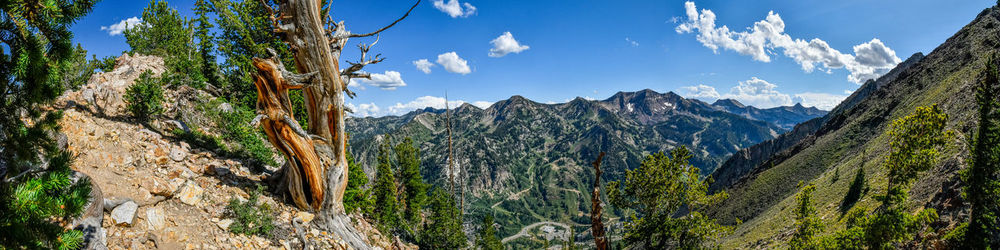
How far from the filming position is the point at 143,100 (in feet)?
45.1

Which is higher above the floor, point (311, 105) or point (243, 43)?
point (243, 43)

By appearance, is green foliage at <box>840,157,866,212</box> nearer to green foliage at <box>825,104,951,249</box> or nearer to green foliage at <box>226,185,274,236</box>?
green foliage at <box>825,104,951,249</box>

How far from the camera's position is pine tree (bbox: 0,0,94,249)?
143 inches

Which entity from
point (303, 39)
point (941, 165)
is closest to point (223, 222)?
point (303, 39)

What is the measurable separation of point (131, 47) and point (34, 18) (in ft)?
136

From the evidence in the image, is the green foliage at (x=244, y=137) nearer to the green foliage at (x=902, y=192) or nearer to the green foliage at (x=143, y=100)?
the green foliage at (x=143, y=100)

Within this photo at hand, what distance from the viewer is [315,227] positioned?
468 inches

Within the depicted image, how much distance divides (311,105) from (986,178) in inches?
1052

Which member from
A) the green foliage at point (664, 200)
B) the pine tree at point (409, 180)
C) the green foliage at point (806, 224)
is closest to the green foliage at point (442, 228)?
the pine tree at point (409, 180)

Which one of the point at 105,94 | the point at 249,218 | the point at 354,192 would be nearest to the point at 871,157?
the point at 354,192

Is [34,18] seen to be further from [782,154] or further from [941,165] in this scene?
[782,154]

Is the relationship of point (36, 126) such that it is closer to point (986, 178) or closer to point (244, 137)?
point (244, 137)

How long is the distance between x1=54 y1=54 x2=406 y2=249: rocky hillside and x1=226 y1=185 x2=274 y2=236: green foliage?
0.16 meters

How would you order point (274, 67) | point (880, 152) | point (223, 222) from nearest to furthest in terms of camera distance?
1. point (223, 222)
2. point (274, 67)
3. point (880, 152)
